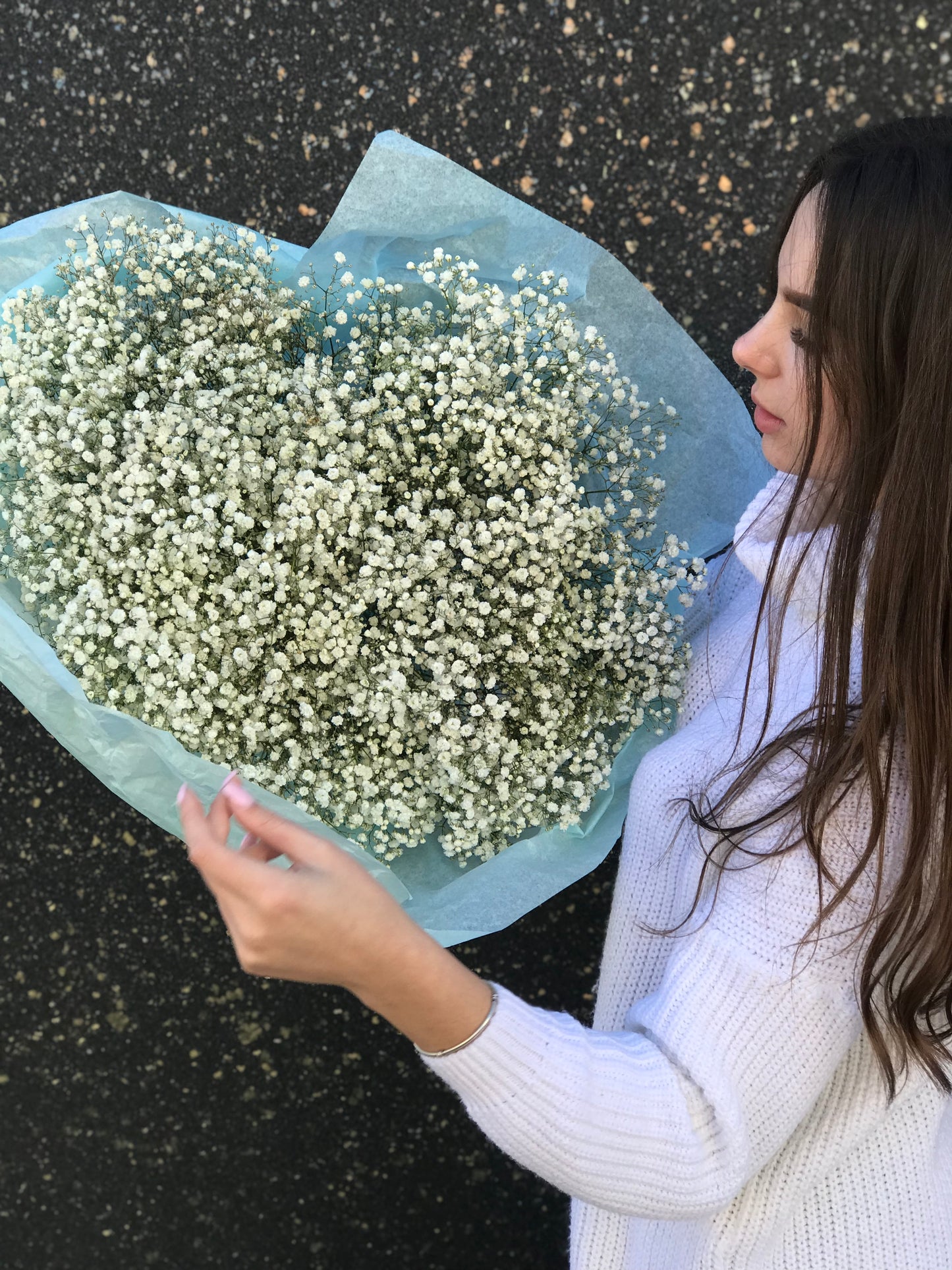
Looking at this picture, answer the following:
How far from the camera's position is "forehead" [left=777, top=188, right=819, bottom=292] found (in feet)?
3.14

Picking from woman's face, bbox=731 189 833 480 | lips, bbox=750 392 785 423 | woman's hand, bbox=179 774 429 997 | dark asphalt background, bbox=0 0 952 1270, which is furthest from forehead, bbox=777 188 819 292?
woman's hand, bbox=179 774 429 997

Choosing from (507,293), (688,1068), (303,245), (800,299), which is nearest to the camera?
(688,1068)

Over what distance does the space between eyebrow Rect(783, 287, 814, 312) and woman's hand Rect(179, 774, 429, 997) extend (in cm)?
69

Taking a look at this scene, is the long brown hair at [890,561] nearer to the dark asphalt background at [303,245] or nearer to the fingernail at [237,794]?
the fingernail at [237,794]

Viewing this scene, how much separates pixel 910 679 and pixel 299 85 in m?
1.23

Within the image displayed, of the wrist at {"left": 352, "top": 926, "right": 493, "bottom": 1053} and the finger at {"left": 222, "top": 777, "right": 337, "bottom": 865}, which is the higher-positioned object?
the finger at {"left": 222, "top": 777, "right": 337, "bottom": 865}

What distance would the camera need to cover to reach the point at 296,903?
718mm

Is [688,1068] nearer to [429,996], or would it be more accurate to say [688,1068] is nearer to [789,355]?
[429,996]

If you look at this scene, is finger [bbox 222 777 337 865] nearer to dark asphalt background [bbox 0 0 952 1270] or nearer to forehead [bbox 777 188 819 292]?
forehead [bbox 777 188 819 292]

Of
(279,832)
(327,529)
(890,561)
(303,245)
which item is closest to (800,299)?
(890,561)

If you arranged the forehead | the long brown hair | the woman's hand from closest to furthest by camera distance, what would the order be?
the woman's hand < the long brown hair < the forehead

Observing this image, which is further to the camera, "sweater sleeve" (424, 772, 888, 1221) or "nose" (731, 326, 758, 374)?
"nose" (731, 326, 758, 374)

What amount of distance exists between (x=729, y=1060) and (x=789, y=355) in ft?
2.24

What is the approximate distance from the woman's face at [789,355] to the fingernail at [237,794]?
2.09 feet
